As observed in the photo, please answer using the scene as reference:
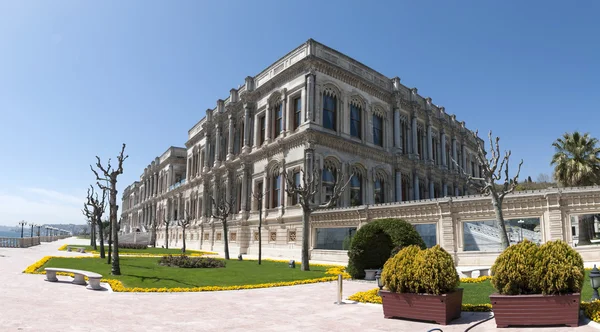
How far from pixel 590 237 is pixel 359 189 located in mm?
18337

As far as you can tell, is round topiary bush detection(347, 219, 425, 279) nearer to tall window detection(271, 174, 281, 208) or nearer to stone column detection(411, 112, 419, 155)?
tall window detection(271, 174, 281, 208)

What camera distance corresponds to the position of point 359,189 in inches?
1422

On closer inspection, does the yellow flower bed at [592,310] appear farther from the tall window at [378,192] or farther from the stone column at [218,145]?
the stone column at [218,145]

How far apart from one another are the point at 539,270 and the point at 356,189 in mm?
28010

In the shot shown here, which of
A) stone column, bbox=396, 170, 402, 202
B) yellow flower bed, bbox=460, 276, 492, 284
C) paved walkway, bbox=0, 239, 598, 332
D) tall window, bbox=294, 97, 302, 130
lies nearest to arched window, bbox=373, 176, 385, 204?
stone column, bbox=396, 170, 402, 202

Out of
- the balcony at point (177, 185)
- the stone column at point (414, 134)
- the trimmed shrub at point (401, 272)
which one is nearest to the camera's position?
the trimmed shrub at point (401, 272)

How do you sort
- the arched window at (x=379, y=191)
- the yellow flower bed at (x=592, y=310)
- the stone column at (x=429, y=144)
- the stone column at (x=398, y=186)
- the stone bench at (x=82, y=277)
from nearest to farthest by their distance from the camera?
1. the yellow flower bed at (x=592, y=310)
2. the stone bench at (x=82, y=277)
3. the arched window at (x=379, y=191)
4. the stone column at (x=398, y=186)
5. the stone column at (x=429, y=144)

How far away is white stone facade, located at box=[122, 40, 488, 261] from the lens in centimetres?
3300

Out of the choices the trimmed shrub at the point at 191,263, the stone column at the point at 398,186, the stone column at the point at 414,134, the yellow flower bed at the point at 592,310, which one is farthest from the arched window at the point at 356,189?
the yellow flower bed at the point at 592,310

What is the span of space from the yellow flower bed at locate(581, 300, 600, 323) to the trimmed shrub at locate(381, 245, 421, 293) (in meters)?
3.18

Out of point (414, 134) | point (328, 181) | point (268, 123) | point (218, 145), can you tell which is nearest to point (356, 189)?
point (328, 181)

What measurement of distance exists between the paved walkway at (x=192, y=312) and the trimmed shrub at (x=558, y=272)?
69 cm

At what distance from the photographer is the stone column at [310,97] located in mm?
32406

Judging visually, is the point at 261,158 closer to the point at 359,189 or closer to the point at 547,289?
the point at 359,189
